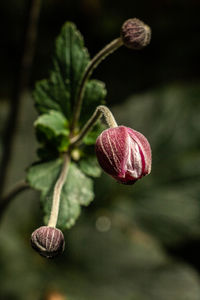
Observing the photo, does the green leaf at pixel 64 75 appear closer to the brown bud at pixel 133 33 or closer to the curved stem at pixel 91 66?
the curved stem at pixel 91 66

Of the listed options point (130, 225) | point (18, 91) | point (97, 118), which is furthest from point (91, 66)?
point (130, 225)

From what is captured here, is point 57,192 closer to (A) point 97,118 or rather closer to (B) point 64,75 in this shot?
(A) point 97,118

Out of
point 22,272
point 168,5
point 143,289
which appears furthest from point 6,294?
point 168,5

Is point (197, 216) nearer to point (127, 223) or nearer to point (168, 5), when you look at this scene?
point (127, 223)

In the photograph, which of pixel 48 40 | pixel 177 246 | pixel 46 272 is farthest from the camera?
pixel 48 40

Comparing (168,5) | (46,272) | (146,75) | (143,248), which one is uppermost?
(168,5)

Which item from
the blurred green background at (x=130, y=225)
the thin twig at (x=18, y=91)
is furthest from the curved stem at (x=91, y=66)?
the blurred green background at (x=130, y=225)

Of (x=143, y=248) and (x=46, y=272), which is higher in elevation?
(x=46, y=272)
